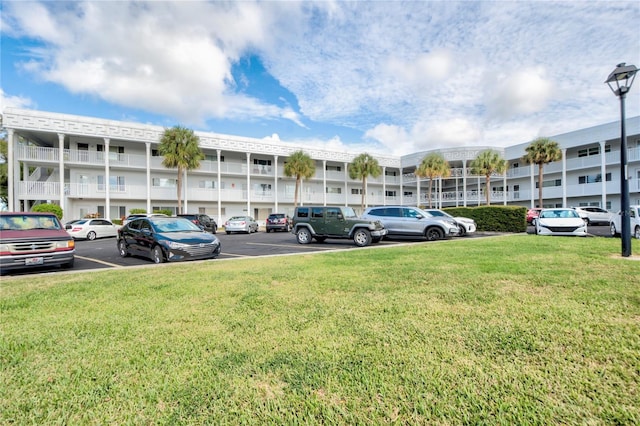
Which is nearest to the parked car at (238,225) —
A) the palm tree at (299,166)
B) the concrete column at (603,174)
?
the palm tree at (299,166)

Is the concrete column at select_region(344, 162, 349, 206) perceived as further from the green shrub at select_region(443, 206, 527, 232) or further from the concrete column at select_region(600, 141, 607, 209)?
the concrete column at select_region(600, 141, 607, 209)

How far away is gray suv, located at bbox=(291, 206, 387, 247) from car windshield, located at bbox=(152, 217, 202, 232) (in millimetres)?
5825

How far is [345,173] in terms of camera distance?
4116cm

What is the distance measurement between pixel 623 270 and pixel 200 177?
34.4 m

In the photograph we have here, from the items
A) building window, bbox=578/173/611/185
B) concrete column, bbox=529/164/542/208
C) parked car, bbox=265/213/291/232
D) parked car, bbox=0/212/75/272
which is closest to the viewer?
parked car, bbox=0/212/75/272

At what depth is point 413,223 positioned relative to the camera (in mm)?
16250

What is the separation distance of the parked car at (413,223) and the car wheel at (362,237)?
1529 mm

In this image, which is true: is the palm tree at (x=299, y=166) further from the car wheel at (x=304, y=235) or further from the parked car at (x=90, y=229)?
the car wheel at (x=304, y=235)

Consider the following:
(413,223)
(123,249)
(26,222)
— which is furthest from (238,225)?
(26,222)

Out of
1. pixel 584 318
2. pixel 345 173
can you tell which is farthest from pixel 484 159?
pixel 584 318

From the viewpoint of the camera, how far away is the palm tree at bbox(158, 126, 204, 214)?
97.5 ft

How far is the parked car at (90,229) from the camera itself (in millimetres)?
20000

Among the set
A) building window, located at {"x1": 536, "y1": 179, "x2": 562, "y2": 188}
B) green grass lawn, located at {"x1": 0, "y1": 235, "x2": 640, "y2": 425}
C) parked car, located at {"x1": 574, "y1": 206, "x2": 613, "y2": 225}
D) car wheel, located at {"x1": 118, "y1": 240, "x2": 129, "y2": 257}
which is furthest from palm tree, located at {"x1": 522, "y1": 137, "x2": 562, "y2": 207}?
car wheel, located at {"x1": 118, "y1": 240, "x2": 129, "y2": 257}

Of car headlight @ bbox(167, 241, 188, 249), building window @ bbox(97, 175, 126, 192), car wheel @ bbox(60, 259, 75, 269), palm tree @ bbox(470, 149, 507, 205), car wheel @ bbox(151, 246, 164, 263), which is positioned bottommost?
car wheel @ bbox(60, 259, 75, 269)
